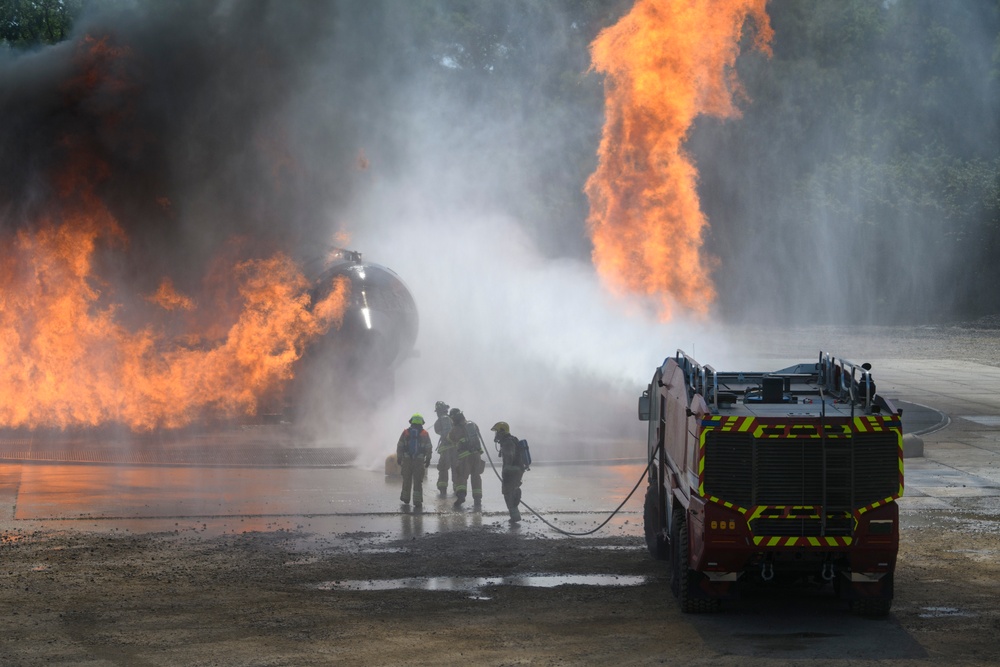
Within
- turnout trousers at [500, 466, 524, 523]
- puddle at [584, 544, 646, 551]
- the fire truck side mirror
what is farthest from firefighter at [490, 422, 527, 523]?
the fire truck side mirror

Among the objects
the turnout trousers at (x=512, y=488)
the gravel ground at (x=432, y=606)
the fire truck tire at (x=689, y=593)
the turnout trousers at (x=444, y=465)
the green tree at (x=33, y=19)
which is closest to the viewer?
the gravel ground at (x=432, y=606)

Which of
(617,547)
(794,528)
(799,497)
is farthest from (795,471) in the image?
(617,547)

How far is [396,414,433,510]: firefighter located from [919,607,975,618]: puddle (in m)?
7.44

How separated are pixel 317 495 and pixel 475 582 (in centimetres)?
590

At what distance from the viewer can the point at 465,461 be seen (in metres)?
18.0

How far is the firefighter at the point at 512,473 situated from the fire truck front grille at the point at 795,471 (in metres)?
5.52

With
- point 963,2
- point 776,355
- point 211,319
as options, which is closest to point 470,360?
point 211,319

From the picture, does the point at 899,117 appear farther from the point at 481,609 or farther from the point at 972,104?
the point at 481,609

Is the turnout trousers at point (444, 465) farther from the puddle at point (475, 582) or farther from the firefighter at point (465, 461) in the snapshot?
the puddle at point (475, 582)

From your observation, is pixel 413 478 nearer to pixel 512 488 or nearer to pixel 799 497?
pixel 512 488

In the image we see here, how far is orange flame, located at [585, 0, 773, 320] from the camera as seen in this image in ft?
97.7

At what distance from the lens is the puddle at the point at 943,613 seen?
1183 centimetres

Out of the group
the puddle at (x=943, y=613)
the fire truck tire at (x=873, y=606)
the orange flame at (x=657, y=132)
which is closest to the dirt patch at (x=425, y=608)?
the puddle at (x=943, y=613)

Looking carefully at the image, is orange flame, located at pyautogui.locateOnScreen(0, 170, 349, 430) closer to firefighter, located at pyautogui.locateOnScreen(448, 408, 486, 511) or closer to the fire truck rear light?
firefighter, located at pyautogui.locateOnScreen(448, 408, 486, 511)
